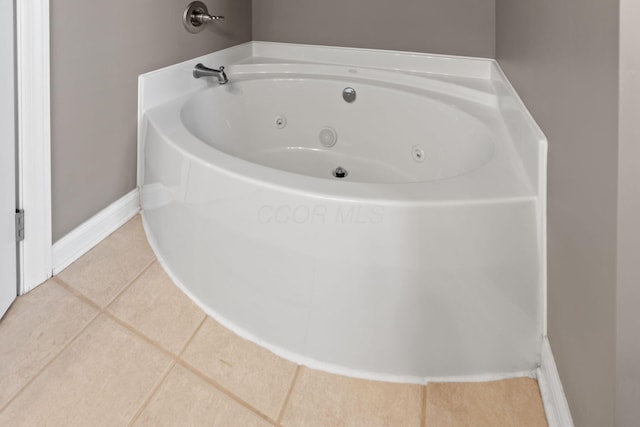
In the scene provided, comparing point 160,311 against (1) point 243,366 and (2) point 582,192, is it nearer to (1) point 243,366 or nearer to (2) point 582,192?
(1) point 243,366

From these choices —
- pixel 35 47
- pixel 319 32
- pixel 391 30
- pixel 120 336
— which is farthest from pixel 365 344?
pixel 319 32

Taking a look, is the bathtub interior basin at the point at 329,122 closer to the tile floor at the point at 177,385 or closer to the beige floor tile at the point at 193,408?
the tile floor at the point at 177,385

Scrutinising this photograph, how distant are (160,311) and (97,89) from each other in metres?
0.78

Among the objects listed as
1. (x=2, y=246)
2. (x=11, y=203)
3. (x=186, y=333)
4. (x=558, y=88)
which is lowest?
(x=186, y=333)

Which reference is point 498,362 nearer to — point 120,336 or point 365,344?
point 365,344

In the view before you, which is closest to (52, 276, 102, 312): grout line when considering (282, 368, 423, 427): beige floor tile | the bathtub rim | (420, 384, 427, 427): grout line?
the bathtub rim

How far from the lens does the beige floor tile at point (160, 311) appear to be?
1.07 m


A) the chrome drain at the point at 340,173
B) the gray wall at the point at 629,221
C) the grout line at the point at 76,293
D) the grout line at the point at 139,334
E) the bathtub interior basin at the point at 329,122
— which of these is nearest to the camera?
the gray wall at the point at 629,221

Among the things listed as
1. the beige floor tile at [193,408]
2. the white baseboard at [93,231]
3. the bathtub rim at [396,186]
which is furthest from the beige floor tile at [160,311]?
the bathtub rim at [396,186]

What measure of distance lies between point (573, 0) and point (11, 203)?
1.45m

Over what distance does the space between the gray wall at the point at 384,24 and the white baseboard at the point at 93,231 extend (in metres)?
1.30

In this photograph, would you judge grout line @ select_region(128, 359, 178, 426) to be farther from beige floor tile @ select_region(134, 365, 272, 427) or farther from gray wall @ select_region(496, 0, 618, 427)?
gray wall @ select_region(496, 0, 618, 427)

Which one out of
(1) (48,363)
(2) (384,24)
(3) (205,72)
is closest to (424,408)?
(1) (48,363)

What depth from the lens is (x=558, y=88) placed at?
88 centimetres
